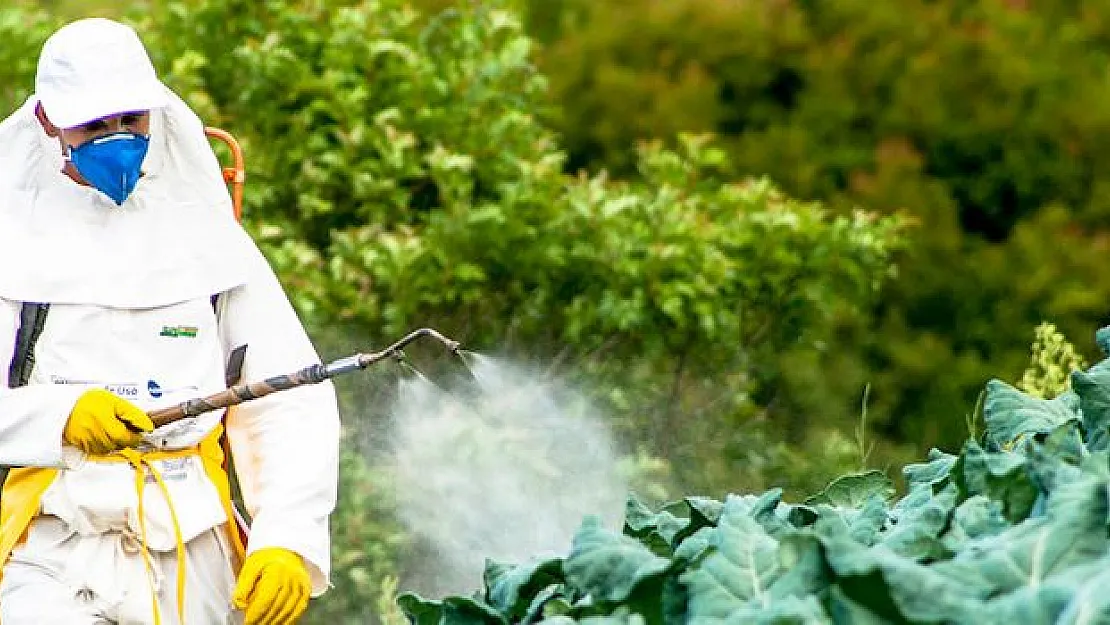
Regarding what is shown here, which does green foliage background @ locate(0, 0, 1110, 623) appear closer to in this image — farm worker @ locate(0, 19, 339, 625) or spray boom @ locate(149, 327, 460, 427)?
farm worker @ locate(0, 19, 339, 625)

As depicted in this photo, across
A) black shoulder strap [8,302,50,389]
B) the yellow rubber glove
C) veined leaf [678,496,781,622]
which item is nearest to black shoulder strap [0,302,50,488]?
black shoulder strap [8,302,50,389]

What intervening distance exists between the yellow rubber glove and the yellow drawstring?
0.36 feet

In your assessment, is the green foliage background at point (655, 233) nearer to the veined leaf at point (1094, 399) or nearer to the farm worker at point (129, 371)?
the farm worker at point (129, 371)

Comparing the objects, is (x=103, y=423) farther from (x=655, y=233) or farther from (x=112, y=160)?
(x=655, y=233)

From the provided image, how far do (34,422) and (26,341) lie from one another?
0.17 metres

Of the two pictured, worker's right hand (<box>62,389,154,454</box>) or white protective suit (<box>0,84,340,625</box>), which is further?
white protective suit (<box>0,84,340,625</box>)

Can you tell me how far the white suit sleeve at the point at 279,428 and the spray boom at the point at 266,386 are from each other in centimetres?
27

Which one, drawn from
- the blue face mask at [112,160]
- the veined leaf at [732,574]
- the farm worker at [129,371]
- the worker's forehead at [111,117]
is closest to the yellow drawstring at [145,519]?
the farm worker at [129,371]

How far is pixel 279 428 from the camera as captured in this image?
4.32m

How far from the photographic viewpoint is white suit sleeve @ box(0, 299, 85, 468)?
13.0 feet

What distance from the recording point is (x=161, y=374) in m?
4.13

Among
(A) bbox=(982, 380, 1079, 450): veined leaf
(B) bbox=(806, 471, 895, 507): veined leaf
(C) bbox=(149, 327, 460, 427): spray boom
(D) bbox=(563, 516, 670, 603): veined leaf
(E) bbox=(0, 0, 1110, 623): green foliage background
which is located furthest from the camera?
(E) bbox=(0, 0, 1110, 623): green foliage background

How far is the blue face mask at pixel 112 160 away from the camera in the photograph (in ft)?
13.3

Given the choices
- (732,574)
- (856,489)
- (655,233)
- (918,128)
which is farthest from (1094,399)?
(918,128)
